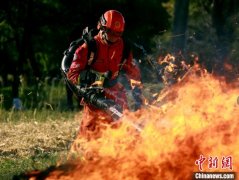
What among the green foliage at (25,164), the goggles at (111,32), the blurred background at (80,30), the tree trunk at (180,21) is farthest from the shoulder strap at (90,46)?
the blurred background at (80,30)

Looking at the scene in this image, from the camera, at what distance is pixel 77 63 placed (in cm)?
1007

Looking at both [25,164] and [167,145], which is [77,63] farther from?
[167,145]

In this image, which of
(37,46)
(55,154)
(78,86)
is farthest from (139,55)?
(78,86)

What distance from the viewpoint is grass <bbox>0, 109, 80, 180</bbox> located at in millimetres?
10898

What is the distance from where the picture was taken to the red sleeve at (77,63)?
1001 centimetres

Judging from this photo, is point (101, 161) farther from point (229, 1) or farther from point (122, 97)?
point (229, 1)

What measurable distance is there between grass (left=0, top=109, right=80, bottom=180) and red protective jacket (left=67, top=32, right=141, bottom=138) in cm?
96

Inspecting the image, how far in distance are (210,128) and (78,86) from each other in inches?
81.3

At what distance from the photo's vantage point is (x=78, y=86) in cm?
985

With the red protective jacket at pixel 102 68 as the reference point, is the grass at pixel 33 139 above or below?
below

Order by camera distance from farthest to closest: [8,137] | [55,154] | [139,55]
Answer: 1. [139,55]
2. [8,137]
3. [55,154]

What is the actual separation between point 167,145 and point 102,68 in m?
2.21

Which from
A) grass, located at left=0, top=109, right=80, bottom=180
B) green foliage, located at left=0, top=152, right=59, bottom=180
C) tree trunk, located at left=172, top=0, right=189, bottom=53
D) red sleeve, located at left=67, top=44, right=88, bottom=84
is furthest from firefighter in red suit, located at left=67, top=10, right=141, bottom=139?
tree trunk, located at left=172, top=0, right=189, bottom=53

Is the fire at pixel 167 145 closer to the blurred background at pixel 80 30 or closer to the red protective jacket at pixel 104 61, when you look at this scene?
the red protective jacket at pixel 104 61
